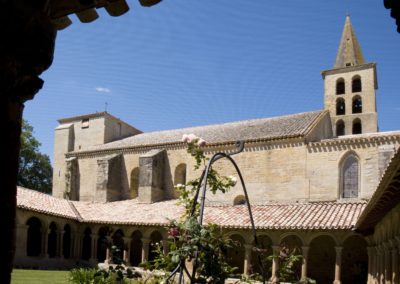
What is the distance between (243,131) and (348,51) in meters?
13.3

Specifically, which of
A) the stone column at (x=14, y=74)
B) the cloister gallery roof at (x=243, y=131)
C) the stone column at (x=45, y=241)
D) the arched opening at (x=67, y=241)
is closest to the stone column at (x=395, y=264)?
the stone column at (x=14, y=74)

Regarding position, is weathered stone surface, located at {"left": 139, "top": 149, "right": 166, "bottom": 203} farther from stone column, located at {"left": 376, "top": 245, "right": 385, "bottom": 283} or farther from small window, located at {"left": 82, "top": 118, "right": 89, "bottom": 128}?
stone column, located at {"left": 376, "top": 245, "right": 385, "bottom": 283}

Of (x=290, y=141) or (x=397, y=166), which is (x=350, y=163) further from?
(x=397, y=166)

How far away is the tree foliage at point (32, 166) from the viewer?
43.0 meters

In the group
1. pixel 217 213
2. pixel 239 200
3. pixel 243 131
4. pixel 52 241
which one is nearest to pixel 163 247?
pixel 217 213

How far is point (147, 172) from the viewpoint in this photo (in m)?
25.5

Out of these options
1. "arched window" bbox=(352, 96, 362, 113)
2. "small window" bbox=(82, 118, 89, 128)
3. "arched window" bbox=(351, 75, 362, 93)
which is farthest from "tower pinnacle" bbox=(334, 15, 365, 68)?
"small window" bbox=(82, 118, 89, 128)

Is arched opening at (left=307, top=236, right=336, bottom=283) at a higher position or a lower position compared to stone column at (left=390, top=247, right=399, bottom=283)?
lower

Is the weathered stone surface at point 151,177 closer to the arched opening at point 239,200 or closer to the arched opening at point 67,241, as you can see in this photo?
the arched opening at point 67,241

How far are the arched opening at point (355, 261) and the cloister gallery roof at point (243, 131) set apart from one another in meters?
5.47

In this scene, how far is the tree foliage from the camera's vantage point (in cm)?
4300

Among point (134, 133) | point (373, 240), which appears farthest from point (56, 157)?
point (373, 240)

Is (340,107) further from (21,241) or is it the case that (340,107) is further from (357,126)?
(21,241)

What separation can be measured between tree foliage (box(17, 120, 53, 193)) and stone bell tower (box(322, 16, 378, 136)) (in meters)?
27.8
